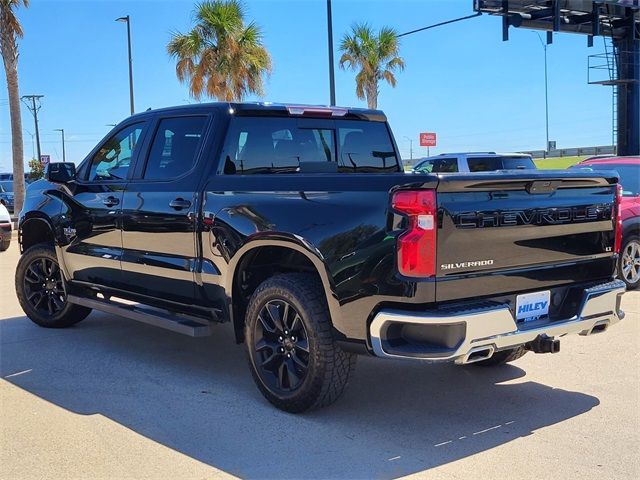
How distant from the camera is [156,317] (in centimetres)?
540

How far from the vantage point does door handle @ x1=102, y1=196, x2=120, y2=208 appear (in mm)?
5867

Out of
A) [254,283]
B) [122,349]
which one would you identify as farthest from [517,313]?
[122,349]

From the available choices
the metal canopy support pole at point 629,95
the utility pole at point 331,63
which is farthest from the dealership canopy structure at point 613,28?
the utility pole at point 331,63

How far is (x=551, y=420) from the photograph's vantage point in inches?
175

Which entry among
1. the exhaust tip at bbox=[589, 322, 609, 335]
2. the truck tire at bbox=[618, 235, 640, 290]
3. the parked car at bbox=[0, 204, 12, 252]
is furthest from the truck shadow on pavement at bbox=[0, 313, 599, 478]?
the parked car at bbox=[0, 204, 12, 252]

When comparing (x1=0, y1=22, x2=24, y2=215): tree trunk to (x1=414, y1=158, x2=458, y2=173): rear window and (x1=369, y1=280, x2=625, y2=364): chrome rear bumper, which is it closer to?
(x1=414, y1=158, x2=458, y2=173): rear window

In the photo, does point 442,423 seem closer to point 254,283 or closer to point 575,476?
point 575,476

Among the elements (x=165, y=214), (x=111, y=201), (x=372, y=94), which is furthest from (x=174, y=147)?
(x=372, y=94)

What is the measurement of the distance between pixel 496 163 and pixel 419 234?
31.6 ft

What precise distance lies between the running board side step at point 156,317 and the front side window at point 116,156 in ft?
3.67

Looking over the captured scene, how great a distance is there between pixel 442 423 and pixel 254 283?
1.67 m

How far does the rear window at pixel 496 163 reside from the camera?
12773 mm

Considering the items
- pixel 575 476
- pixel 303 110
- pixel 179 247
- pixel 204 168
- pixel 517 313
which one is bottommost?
Result: pixel 575 476

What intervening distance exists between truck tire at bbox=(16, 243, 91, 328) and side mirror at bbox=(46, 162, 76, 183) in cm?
93
